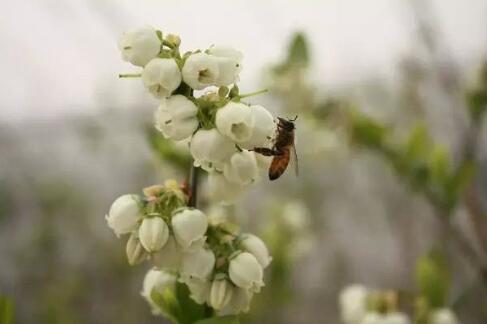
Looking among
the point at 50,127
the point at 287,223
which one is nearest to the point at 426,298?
the point at 287,223

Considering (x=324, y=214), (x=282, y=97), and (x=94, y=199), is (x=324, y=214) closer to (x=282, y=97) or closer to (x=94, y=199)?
(x=94, y=199)

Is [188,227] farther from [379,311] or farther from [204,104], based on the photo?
[379,311]

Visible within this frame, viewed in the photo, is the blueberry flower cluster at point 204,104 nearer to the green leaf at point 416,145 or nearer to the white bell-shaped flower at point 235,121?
the white bell-shaped flower at point 235,121

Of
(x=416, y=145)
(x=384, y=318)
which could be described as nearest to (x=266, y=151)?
(x=384, y=318)

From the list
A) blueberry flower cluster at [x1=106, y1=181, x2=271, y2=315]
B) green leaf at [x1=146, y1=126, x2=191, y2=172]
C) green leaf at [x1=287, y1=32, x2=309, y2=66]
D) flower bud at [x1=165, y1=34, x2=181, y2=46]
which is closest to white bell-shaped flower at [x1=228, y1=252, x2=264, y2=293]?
blueberry flower cluster at [x1=106, y1=181, x2=271, y2=315]

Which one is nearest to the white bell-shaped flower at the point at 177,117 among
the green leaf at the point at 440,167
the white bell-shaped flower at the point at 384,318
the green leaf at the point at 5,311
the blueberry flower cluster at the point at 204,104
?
the blueberry flower cluster at the point at 204,104

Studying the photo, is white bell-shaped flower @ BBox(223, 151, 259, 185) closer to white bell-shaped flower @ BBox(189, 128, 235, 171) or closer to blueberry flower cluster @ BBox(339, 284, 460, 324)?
white bell-shaped flower @ BBox(189, 128, 235, 171)

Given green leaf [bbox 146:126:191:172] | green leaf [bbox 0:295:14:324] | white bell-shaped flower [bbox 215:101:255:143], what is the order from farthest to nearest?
1. green leaf [bbox 146:126:191:172]
2. green leaf [bbox 0:295:14:324]
3. white bell-shaped flower [bbox 215:101:255:143]
